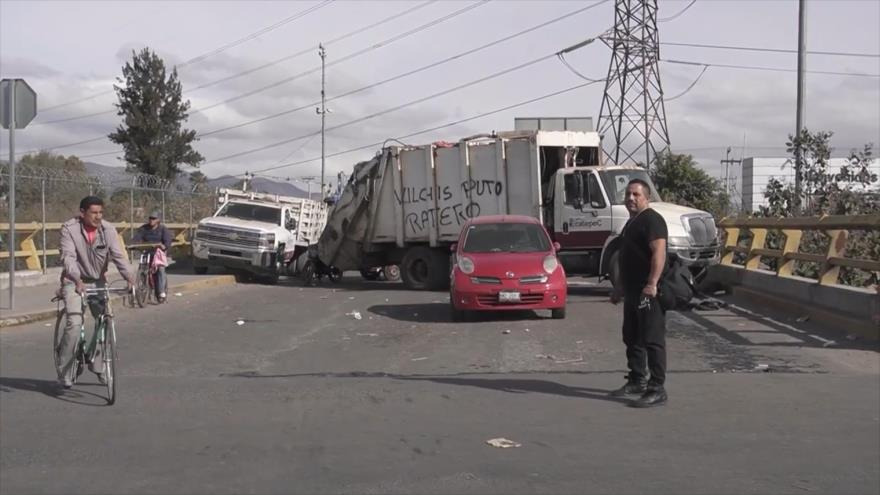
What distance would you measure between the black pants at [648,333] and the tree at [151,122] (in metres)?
48.0

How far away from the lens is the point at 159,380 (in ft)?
30.6

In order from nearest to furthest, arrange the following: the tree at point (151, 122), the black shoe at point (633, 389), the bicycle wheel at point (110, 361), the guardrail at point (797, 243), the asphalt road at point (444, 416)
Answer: the asphalt road at point (444, 416) < the bicycle wheel at point (110, 361) < the black shoe at point (633, 389) < the guardrail at point (797, 243) < the tree at point (151, 122)

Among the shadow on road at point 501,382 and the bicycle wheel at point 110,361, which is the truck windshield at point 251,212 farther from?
the bicycle wheel at point 110,361

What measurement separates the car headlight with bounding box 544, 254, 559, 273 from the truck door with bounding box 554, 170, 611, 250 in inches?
174

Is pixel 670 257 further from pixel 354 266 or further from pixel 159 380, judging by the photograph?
pixel 354 266

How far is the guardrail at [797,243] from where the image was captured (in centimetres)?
1191

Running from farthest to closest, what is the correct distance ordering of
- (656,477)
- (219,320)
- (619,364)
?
(219,320), (619,364), (656,477)

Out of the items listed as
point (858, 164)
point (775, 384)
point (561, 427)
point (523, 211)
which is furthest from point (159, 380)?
point (858, 164)

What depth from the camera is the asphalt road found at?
5883 millimetres

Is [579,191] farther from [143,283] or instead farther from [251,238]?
[143,283]

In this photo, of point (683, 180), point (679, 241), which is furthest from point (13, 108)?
point (683, 180)

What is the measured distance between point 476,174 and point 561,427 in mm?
13316

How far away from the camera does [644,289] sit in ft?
25.1

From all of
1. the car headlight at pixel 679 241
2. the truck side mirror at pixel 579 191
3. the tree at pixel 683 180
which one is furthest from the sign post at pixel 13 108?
the tree at pixel 683 180
